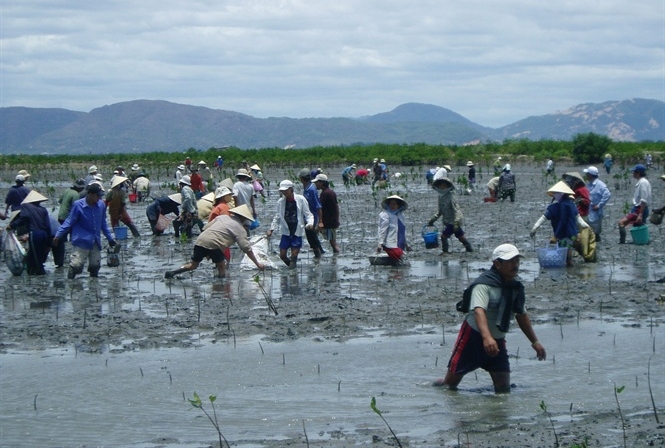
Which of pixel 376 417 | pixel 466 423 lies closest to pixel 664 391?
pixel 466 423

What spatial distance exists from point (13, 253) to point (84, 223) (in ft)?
5.57

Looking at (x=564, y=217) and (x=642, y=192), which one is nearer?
(x=564, y=217)

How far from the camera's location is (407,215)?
2562 cm

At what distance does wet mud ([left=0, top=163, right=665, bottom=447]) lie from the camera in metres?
9.98

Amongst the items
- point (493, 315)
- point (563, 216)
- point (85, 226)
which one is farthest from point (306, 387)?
point (563, 216)

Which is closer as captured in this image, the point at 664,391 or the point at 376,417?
the point at 376,417

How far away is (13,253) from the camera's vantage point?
14.7 metres

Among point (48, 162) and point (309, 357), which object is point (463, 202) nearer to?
point (309, 357)

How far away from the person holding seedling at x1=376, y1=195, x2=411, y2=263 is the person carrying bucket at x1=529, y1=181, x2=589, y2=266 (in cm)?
194

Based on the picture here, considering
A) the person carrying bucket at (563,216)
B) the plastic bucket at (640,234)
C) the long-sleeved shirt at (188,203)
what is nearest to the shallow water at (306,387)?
the person carrying bucket at (563,216)

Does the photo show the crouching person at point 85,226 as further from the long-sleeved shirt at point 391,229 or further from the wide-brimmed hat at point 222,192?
the long-sleeved shirt at point 391,229

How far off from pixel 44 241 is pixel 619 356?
8900 millimetres

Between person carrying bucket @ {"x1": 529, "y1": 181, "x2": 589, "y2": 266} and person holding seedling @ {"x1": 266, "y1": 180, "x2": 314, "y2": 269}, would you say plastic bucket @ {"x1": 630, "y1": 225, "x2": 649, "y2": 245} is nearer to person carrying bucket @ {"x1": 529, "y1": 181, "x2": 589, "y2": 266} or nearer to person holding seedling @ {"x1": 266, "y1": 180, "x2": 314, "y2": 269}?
person carrying bucket @ {"x1": 529, "y1": 181, "x2": 589, "y2": 266}

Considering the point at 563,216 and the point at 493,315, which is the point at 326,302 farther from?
the point at 493,315
